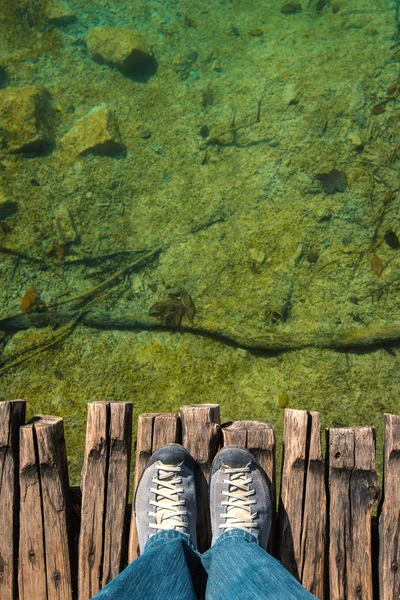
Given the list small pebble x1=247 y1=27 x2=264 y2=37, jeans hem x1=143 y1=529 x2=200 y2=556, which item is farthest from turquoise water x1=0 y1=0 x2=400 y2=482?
jeans hem x1=143 y1=529 x2=200 y2=556

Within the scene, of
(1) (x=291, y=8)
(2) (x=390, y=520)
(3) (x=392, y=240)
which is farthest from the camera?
(1) (x=291, y=8)

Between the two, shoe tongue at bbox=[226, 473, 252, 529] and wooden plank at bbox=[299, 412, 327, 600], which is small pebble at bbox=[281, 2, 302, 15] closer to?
wooden plank at bbox=[299, 412, 327, 600]

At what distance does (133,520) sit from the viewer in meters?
2.29

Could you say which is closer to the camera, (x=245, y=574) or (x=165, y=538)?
(x=245, y=574)

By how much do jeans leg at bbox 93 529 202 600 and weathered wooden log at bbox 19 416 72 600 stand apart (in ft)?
1.36

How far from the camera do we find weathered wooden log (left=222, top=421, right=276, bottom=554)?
89.4 inches

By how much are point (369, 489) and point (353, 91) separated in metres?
2.74

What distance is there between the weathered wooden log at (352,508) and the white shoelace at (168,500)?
638 millimetres

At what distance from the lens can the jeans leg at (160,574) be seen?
1.85m

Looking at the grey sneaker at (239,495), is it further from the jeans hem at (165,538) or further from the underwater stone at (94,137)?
the underwater stone at (94,137)

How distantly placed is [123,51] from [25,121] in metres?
0.89

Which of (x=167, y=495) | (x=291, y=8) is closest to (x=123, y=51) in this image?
(x=291, y=8)

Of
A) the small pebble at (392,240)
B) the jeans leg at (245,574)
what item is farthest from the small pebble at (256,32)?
the jeans leg at (245,574)

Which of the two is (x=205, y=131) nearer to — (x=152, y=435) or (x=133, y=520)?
(x=152, y=435)
